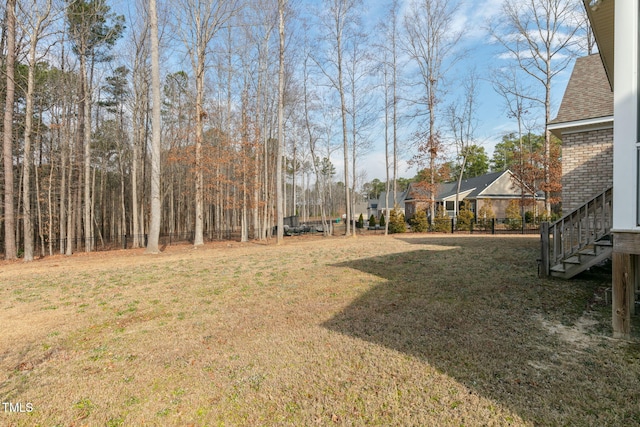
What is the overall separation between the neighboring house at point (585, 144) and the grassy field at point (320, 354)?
3.01 metres

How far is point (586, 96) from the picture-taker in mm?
8938

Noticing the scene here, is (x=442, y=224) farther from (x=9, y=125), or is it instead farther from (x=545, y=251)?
(x=9, y=125)

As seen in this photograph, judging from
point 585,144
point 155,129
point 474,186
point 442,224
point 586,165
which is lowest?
point 442,224

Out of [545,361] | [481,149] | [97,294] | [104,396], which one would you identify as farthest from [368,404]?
[481,149]

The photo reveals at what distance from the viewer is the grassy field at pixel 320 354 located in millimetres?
2322

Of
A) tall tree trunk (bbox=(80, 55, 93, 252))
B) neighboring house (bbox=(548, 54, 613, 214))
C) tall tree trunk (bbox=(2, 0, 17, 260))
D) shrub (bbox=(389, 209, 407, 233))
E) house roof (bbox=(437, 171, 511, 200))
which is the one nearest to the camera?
neighboring house (bbox=(548, 54, 613, 214))

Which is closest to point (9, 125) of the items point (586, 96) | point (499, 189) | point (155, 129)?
point (155, 129)

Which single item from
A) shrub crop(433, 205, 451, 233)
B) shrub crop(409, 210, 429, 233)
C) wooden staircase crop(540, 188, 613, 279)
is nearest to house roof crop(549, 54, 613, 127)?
wooden staircase crop(540, 188, 613, 279)

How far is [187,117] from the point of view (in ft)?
74.7

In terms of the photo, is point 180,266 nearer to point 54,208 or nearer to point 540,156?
point 54,208

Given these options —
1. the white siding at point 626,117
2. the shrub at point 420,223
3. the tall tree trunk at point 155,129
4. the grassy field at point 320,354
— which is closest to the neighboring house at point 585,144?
the grassy field at point 320,354

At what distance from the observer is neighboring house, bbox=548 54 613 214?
7.88 metres

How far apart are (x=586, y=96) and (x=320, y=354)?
1068 cm

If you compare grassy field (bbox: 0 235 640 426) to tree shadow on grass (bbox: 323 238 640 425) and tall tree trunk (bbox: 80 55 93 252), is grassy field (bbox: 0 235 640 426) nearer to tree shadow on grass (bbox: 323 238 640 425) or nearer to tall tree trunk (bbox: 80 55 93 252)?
tree shadow on grass (bbox: 323 238 640 425)
